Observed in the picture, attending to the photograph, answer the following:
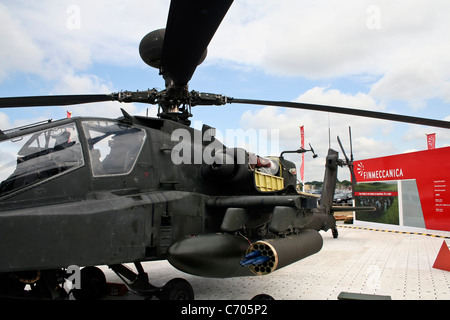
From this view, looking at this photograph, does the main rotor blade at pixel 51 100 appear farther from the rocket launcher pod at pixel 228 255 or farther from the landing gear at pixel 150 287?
the rocket launcher pod at pixel 228 255

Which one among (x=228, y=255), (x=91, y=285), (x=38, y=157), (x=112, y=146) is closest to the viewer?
(x=38, y=157)

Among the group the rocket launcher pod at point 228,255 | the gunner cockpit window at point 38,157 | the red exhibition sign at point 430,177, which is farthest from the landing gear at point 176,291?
the red exhibition sign at point 430,177

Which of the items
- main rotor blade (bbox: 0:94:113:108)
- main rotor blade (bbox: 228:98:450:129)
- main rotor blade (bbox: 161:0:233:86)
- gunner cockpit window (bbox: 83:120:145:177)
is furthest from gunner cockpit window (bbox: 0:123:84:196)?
main rotor blade (bbox: 228:98:450:129)

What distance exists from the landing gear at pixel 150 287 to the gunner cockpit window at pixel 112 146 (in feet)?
3.96

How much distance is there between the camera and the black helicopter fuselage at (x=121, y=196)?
2.80 meters

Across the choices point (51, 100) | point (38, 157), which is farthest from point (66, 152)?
point (51, 100)

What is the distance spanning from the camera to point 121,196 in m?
3.54

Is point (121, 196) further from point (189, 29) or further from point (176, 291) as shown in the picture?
point (189, 29)

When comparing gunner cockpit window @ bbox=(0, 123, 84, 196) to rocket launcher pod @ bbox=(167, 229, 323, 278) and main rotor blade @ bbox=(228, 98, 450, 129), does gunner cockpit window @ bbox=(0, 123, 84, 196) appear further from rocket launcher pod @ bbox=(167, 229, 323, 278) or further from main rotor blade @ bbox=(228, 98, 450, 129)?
main rotor blade @ bbox=(228, 98, 450, 129)

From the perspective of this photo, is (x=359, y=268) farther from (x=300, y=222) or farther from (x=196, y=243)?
(x=196, y=243)

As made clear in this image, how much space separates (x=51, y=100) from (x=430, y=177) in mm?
12725

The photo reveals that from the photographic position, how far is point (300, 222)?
4762 mm

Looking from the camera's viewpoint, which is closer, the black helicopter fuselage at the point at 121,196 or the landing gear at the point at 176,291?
the black helicopter fuselage at the point at 121,196
